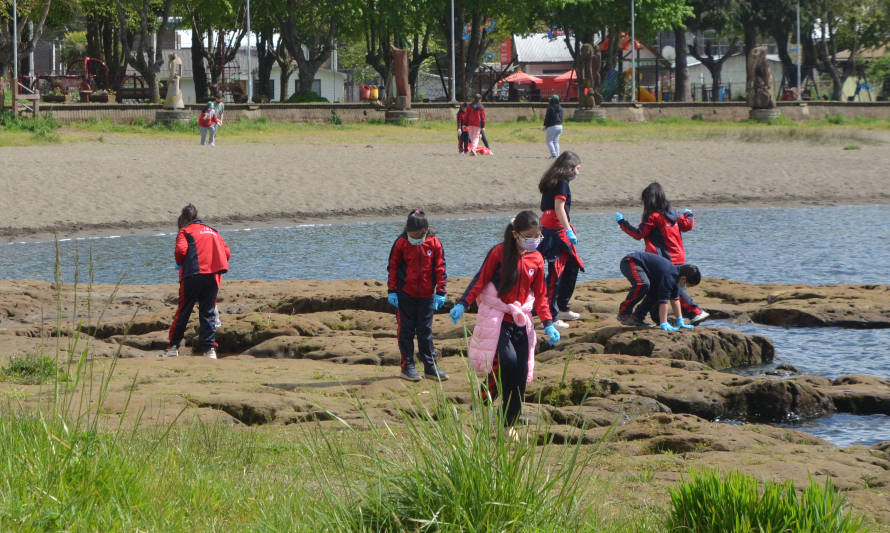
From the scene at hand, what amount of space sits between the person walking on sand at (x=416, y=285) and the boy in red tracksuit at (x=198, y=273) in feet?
7.13

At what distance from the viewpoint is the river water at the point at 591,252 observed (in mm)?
15625

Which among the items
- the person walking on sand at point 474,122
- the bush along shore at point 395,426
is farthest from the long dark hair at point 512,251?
the person walking on sand at point 474,122

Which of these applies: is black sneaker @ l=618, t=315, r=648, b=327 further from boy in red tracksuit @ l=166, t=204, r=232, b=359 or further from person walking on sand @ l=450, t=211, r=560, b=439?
boy in red tracksuit @ l=166, t=204, r=232, b=359

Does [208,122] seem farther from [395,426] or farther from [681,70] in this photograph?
[681,70]

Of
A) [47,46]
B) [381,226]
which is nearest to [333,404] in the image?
[381,226]

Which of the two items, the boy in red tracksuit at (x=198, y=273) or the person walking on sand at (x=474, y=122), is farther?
the person walking on sand at (x=474, y=122)

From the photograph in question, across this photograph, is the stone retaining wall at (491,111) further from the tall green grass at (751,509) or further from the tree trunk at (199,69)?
the tall green grass at (751,509)

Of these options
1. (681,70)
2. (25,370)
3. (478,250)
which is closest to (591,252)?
(478,250)

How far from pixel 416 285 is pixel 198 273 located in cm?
256

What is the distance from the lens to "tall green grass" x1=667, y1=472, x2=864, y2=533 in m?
4.52

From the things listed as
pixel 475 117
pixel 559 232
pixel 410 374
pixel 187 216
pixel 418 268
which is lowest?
pixel 410 374

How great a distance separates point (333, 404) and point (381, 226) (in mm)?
14688

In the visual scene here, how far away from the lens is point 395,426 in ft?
24.3

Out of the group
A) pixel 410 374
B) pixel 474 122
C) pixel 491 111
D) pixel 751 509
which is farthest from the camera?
pixel 491 111
